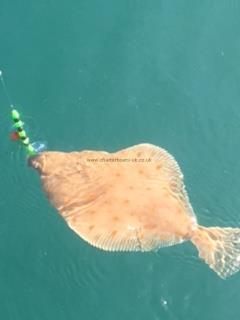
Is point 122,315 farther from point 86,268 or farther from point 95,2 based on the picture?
point 95,2

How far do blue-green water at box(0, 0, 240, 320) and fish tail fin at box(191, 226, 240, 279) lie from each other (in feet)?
0.37

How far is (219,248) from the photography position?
620 cm

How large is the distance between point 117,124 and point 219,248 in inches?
73.4

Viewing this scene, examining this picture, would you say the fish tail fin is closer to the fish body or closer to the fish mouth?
the fish body

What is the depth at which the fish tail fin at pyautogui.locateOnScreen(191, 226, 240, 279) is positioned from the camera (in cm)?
611

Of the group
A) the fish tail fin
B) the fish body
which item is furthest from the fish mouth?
the fish tail fin

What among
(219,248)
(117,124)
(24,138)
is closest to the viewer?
(219,248)

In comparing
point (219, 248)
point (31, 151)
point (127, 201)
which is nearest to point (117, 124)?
point (31, 151)

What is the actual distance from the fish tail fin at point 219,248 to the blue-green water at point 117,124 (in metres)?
0.11

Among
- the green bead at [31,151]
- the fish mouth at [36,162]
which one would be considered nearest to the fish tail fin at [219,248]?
the fish mouth at [36,162]

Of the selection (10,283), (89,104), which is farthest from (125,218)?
(89,104)

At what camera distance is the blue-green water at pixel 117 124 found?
6113 mm

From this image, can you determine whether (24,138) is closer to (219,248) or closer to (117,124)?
(117,124)

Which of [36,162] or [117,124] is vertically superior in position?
[117,124]
